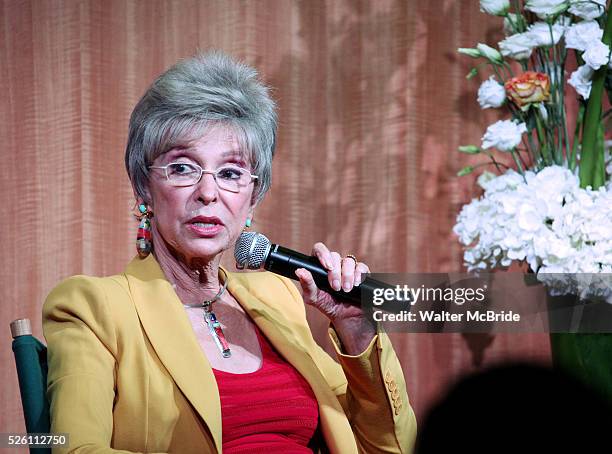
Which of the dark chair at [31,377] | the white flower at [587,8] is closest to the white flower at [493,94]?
the white flower at [587,8]

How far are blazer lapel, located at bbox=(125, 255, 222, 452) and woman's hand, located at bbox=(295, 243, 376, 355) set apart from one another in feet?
0.75

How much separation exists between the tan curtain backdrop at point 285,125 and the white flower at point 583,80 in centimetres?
51

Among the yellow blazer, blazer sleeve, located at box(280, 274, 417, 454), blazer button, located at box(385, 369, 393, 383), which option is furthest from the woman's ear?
blazer button, located at box(385, 369, 393, 383)

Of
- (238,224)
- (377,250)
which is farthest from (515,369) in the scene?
(377,250)

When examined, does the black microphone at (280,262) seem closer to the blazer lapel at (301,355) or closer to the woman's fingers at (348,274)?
the woman's fingers at (348,274)

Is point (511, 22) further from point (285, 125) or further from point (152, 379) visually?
point (152, 379)

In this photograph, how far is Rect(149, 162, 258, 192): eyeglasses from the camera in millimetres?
1633

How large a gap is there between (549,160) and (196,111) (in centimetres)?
98

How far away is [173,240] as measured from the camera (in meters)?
1.67

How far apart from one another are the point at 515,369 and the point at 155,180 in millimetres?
1010

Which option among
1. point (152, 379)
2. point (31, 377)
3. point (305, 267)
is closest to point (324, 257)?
point (305, 267)

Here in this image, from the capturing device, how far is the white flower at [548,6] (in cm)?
211

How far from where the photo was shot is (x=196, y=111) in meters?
1.64

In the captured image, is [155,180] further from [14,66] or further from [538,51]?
[538,51]
